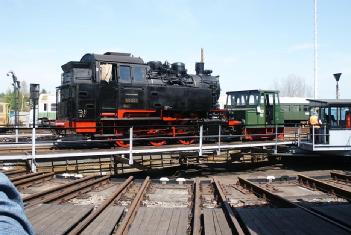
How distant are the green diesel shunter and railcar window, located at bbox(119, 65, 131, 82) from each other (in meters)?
6.22

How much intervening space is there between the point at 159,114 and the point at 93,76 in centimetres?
324

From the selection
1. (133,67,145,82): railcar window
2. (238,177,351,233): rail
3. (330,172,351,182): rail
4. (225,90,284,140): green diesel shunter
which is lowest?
(330,172,351,182): rail

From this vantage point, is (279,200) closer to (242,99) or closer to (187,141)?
(187,141)

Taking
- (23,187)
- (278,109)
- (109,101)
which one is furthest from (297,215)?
(278,109)

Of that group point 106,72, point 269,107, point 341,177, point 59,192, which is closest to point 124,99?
point 106,72

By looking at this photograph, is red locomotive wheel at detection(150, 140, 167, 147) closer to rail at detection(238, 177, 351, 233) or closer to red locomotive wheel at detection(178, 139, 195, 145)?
red locomotive wheel at detection(178, 139, 195, 145)

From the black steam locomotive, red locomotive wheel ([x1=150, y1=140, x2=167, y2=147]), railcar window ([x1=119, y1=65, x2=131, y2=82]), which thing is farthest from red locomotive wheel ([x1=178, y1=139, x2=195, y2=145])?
railcar window ([x1=119, y1=65, x2=131, y2=82])

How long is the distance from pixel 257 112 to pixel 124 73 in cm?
777

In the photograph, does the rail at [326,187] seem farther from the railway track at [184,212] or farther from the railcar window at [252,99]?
the railcar window at [252,99]

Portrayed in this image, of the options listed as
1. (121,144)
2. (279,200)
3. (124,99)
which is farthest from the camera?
(124,99)

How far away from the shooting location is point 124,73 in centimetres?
1628

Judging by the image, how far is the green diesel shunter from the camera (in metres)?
20.1

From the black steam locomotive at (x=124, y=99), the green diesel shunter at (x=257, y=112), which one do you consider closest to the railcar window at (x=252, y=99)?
the green diesel shunter at (x=257, y=112)

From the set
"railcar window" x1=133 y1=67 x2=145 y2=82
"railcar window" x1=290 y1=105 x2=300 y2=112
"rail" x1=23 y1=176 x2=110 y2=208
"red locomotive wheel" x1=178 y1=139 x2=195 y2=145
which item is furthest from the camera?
"railcar window" x1=290 y1=105 x2=300 y2=112
